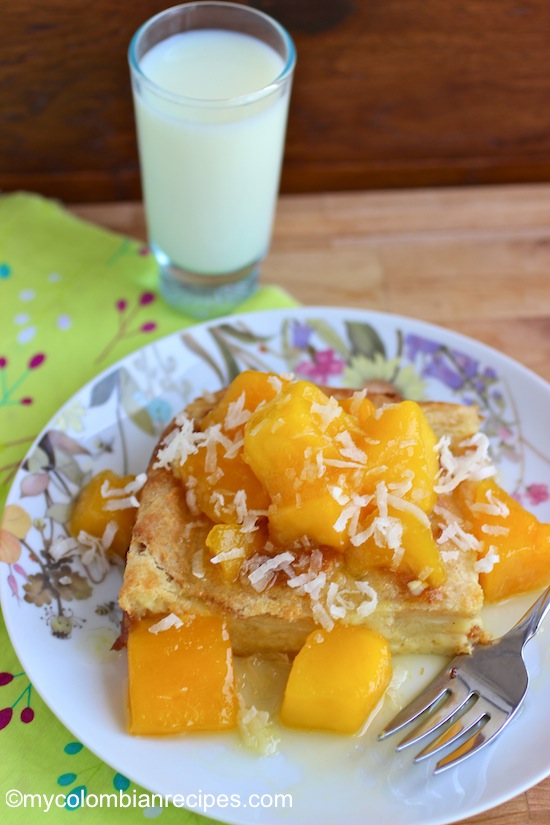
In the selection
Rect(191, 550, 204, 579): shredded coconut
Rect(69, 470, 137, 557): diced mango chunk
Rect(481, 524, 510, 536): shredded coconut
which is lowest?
Rect(69, 470, 137, 557): diced mango chunk

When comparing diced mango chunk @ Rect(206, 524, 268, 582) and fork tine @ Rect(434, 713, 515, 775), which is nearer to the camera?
fork tine @ Rect(434, 713, 515, 775)

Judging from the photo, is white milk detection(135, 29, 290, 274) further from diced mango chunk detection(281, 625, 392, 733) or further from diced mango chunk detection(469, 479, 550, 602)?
diced mango chunk detection(281, 625, 392, 733)

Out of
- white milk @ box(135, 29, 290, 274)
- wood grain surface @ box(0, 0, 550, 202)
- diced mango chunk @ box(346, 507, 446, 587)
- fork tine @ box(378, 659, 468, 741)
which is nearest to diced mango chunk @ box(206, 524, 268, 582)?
diced mango chunk @ box(346, 507, 446, 587)

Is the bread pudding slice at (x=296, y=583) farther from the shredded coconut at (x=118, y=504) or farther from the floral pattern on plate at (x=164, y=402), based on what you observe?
the floral pattern on plate at (x=164, y=402)

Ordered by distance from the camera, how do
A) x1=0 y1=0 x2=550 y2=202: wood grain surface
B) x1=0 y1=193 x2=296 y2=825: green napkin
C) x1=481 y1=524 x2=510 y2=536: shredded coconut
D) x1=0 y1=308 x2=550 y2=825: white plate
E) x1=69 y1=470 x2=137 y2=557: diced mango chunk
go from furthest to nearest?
x1=0 y1=0 x2=550 y2=202: wood grain surface < x1=0 y1=193 x2=296 y2=825: green napkin < x1=69 y1=470 x2=137 y2=557: diced mango chunk < x1=481 y1=524 x2=510 y2=536: shredded coconut < x1=0 y1=308 x2=550 y2=825: white plate

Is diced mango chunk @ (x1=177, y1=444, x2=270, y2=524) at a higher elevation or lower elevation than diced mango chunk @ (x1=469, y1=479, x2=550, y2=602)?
higher

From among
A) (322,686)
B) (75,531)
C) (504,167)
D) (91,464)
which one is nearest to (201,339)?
(91,464)

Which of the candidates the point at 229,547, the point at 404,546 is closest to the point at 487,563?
the point at 404,546
